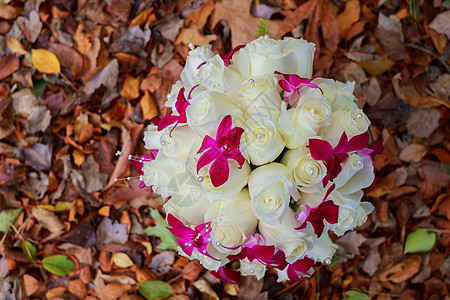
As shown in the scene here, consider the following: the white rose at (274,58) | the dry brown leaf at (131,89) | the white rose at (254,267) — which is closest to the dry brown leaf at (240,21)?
the dry brown leaf at (131,89)

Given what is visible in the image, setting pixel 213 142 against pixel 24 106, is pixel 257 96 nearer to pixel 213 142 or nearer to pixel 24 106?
pixel 213 142

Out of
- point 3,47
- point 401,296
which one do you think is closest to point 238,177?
point 401,296

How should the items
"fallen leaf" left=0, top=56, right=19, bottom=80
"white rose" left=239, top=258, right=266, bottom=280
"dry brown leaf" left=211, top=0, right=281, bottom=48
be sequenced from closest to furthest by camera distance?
"white rose" left=239, top=258, right=266, bottom=280 → "dry brown leaf" left=211, top=0, right=281, bottom=48 → "fallen leaf" left=0, top=56, right=19, bottom=80

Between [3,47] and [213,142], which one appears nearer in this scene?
[213,142]

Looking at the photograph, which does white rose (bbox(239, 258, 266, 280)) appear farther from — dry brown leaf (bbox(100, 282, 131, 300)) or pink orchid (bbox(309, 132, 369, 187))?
dry brown leaf (bbox(100, 282, 131, 300))

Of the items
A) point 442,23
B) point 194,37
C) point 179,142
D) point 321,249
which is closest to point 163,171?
point 179,142

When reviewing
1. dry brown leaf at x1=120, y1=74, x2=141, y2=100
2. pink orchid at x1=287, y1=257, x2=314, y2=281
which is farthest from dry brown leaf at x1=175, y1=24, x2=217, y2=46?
pink orchid at x1=287, y1=257, x2=314, y2=281
